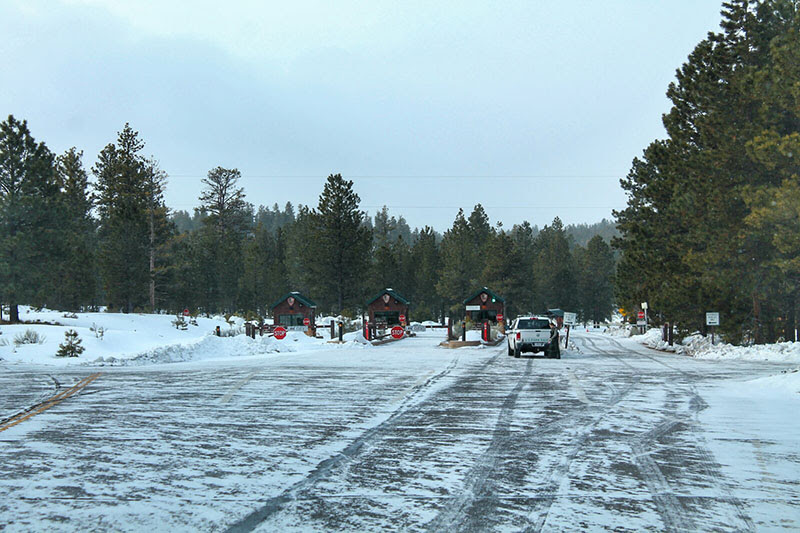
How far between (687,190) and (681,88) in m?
7.21

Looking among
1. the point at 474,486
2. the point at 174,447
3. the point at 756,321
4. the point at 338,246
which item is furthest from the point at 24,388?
the point at 338,246

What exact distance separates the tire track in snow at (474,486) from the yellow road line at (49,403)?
717 cm

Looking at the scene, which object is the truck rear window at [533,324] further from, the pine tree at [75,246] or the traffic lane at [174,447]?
the pine tree at [75,246]

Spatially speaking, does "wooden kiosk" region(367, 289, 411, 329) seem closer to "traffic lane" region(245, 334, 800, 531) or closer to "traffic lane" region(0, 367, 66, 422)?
"traffic lane" region(0, 367, 66, 422)

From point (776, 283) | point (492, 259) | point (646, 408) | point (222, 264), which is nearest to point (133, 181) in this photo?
point (222, 264)

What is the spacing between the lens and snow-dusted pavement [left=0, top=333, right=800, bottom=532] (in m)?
5.83

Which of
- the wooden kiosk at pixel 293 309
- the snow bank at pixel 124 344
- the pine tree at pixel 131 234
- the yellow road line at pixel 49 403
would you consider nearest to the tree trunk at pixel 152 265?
the pine tree at pixel 131 234

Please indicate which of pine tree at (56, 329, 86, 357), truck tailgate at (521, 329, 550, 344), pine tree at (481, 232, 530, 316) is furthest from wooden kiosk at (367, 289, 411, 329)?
pine tree at (56, 329, 86, 357)

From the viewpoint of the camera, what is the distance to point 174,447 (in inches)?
348

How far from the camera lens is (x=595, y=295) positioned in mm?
125750

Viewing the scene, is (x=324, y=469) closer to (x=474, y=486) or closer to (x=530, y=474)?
(x=474, y=486)

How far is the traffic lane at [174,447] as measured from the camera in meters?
6.07

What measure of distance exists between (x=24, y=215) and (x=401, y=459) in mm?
43260

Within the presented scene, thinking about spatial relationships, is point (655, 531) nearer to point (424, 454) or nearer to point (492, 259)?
point (424, 454)
